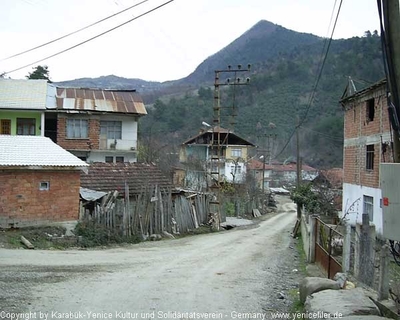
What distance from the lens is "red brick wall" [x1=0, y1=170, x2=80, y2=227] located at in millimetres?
17906

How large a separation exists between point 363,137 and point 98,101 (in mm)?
21293

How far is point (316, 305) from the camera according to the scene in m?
7.26

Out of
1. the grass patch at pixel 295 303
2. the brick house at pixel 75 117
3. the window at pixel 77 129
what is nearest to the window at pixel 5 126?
the brick house at pixel 75 117

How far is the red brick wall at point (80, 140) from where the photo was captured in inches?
1432

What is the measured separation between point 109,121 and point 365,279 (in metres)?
30.9

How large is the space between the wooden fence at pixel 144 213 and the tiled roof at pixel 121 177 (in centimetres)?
91

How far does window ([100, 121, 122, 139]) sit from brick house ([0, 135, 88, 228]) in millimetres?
17659

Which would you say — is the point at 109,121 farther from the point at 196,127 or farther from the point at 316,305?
the point at 196,127

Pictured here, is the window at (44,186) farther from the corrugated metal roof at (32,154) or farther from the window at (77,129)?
the window at (77,129)

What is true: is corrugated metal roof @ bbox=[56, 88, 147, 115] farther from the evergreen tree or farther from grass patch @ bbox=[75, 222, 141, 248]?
grass patch @ bbox=[75, 222, 141, 248]

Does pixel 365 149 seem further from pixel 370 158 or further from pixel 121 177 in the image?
pixel 121 177

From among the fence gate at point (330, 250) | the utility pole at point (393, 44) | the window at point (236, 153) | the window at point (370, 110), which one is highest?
the window at point (370, 110)

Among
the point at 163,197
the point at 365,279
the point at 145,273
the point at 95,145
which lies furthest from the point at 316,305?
the point at 95,145

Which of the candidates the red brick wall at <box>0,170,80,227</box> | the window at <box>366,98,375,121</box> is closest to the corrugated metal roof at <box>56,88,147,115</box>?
the red brick wall at <box>0,170,80,227</box>
